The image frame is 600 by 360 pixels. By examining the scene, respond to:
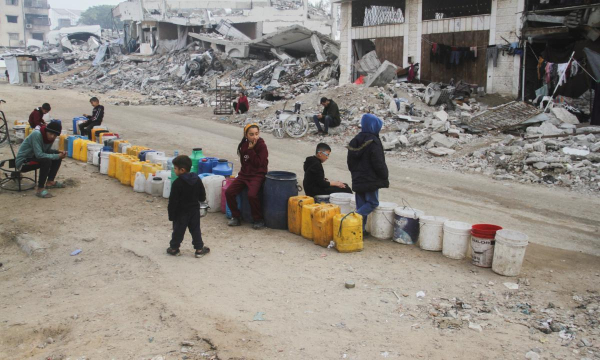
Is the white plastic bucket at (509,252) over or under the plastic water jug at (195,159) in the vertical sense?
under

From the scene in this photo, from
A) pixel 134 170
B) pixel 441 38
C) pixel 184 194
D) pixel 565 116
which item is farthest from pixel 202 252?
pixel 441 38

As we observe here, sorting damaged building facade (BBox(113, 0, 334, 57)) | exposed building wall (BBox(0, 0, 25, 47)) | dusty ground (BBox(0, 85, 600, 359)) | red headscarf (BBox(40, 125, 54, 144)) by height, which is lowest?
dusty ground (BBox(0, 85, 600, 359))

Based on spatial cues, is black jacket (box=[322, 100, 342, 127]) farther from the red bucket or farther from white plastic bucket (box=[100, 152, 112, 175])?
the red bucket

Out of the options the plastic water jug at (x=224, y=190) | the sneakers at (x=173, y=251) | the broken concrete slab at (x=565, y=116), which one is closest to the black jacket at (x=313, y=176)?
the plastic water jug at (x=224, y=190)

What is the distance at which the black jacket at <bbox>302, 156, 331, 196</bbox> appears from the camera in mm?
7594

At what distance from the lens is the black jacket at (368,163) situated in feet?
22.0

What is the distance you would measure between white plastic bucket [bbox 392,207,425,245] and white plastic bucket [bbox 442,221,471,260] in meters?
0.49

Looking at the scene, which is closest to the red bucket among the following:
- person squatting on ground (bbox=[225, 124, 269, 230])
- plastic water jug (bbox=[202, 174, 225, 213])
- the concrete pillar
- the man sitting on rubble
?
person squatting on ground (bbox=[225, 124, 269, 230])

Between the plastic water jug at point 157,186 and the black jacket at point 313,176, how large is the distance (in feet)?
9.81

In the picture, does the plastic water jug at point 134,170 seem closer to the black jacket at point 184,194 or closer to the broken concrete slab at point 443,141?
the black jacket at point 184,194

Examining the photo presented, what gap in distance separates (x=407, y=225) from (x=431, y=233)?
0.38 m

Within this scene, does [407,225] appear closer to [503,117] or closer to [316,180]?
[316,180]

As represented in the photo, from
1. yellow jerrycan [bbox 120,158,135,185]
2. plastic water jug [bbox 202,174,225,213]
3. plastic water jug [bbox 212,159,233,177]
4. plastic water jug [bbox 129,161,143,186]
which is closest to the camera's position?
plastic water jug [bbox 202,174,225,213]

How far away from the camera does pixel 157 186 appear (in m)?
9.25
